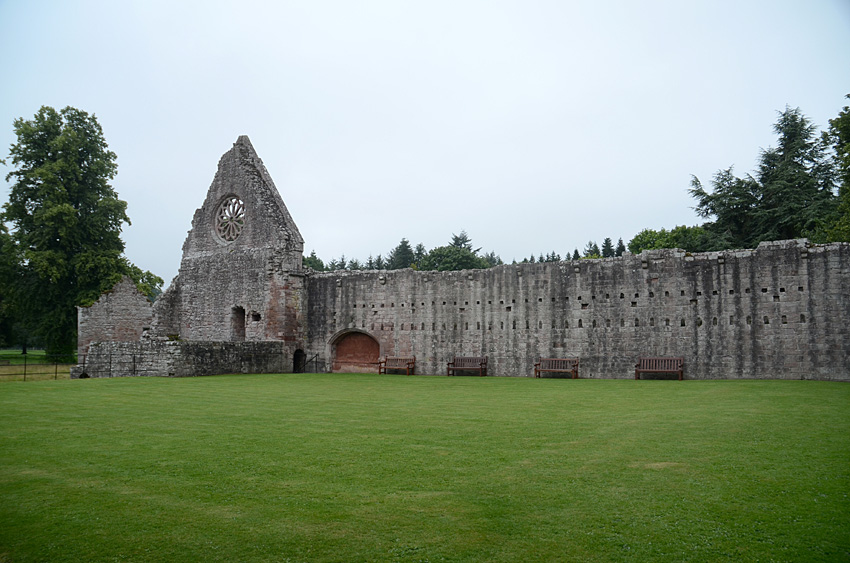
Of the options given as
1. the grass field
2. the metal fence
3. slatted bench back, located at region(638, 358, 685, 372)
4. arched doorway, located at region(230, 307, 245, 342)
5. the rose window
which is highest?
the rose window

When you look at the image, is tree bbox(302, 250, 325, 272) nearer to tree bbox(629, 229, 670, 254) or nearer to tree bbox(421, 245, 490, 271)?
tree bbox(421, 245, 490, 271)

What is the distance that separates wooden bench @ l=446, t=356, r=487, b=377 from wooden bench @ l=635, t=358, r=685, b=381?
5.49m

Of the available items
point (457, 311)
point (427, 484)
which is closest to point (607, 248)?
point (457, 311)

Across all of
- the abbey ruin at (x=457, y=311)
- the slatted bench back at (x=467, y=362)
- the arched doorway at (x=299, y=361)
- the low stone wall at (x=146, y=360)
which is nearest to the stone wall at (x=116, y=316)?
the abbey ruin at (x=457, y=311)

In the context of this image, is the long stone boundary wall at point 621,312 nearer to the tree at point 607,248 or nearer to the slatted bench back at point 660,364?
the slatted bench back at point 660,364

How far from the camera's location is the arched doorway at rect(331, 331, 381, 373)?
25.3 m

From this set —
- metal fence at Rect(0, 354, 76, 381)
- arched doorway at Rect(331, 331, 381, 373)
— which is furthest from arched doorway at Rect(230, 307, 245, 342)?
metal fence at Rect(0, 354, 76, 381)

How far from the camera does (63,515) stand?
15.9 ft

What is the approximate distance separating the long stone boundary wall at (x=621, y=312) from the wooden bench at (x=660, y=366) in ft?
0.89

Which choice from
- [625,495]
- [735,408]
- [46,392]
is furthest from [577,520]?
[46,392]

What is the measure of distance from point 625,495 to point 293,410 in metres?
7.20

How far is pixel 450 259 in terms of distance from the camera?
58.5 m

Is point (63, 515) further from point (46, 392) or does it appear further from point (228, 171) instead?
point (228, 171)

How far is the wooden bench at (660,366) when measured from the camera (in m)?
18.8
